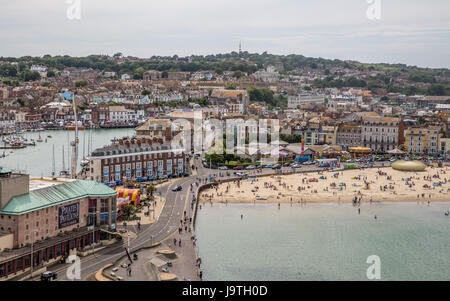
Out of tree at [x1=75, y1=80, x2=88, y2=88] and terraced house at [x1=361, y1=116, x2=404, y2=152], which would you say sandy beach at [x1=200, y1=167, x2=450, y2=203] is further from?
tree at [x1=75, y1=80, x2=88, y2=88]

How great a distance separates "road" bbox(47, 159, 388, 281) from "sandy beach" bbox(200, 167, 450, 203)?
1.32 m

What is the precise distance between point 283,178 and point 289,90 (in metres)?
58.6

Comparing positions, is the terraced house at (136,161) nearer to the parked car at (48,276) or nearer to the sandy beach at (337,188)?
the sandy beach at (337,188)

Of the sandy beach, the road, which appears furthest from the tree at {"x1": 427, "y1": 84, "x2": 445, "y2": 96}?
the road

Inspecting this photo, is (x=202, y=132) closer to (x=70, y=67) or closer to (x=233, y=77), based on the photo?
(x=233, y=77)

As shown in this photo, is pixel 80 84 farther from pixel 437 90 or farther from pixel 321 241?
pixel 321 241

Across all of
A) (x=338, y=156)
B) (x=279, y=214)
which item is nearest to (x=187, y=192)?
(x=279, y=214)

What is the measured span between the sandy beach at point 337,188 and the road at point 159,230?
1.32 meters

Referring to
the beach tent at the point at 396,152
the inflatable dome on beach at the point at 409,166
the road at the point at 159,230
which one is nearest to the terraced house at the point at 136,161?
the road at the point at 159,230

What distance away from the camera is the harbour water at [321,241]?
1385 centimetres

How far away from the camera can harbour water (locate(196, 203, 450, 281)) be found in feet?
45.4

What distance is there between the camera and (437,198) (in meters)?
23.2

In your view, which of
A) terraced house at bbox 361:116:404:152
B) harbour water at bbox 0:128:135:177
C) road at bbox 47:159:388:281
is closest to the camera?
road at bbox 47:159:388:281

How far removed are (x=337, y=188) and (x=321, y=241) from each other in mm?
7894
